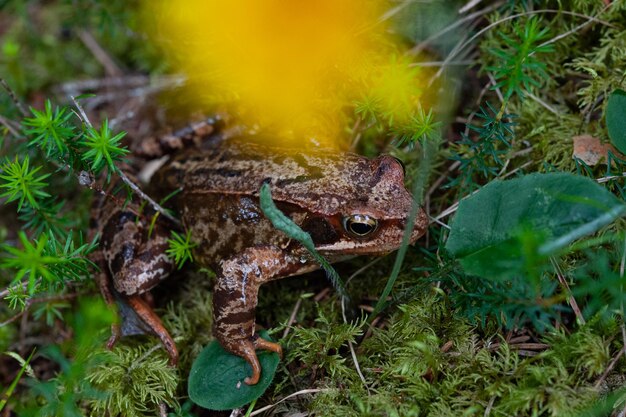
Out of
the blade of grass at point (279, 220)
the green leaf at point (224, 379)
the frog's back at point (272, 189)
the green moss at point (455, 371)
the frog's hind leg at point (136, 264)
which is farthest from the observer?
the frog's hind leg at point (136, 264)

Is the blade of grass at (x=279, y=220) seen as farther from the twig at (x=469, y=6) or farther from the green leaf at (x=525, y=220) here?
the twig at (x=469, y=6)

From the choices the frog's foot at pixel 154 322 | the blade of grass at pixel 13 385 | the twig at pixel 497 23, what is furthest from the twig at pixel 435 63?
the blade of grass at pixel 13 385

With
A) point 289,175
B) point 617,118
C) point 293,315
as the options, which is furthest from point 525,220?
point 293,315

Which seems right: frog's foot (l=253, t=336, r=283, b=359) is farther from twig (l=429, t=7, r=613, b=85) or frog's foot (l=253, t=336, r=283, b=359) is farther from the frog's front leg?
twig (l=429, t=7, r=613, b=85)

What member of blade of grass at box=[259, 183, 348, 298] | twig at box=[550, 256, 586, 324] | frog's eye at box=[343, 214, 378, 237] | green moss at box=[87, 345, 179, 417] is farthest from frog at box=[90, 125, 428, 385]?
twig at box=[550, 256, 586, 324]

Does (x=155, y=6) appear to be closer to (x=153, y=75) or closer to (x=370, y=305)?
(x=153, y=75)

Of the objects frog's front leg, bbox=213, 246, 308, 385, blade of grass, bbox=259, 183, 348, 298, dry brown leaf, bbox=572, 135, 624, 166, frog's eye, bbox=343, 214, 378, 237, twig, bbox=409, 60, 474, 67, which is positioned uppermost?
twig, bbox=409, 60, 474, 67

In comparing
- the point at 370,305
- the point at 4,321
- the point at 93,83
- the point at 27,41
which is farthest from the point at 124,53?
the point at 370,305
